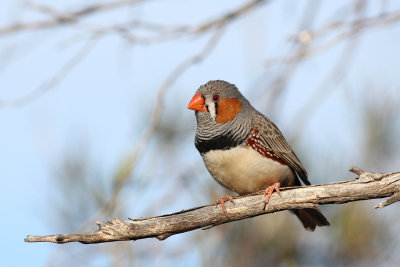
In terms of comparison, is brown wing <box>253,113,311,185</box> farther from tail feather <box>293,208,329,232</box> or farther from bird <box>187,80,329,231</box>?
tail feather <box>293,208,329,232</box>

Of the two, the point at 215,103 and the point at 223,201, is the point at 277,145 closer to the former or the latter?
the point at 215,103

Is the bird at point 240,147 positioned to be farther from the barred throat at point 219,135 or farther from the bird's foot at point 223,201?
the bird's foot at point 223,201

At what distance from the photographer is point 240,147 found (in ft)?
14.3

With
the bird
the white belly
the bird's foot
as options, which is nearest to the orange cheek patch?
the bird

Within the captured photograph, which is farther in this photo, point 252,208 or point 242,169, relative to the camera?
point 242,169

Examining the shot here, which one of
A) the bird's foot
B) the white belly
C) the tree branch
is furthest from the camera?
the white belly

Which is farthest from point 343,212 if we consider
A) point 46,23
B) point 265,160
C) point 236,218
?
point 46,23

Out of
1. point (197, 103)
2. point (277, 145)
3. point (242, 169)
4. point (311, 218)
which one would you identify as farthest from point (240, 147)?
point (311, 218)

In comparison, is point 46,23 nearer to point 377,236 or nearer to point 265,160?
point 265,160

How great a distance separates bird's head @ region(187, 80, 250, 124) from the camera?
460cm

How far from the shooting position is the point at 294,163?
460cm

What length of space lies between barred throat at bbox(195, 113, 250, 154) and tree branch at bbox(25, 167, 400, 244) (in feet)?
2.09

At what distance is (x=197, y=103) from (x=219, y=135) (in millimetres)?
344

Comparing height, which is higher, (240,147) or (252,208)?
(240,147)
